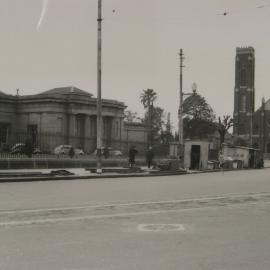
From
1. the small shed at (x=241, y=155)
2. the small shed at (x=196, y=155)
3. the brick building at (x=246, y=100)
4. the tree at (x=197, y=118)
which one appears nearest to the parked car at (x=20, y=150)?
the small shed at (x=196, y=155)

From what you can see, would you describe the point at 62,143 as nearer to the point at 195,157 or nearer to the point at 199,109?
the point at 195,157

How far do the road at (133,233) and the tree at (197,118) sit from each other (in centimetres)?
8736

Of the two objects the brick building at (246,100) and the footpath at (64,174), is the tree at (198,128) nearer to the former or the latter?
the brick building at (246,100)

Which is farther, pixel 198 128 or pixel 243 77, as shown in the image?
pixel 243 77

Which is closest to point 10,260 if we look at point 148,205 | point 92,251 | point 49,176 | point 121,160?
point 92,251

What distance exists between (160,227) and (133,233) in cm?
101

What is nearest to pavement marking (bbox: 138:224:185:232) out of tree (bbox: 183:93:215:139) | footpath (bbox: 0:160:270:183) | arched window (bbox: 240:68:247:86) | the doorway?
footpath (bbox: 0:160:270:183)

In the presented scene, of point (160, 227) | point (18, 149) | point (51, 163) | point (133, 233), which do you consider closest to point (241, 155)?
point (18, 149)

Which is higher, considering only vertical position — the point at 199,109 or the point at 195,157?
the point at 199,109

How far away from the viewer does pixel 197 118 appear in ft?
358

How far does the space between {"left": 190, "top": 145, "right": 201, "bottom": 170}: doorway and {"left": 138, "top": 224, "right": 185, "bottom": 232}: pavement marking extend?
114 ft

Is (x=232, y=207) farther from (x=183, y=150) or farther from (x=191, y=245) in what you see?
(x=183, y=150)

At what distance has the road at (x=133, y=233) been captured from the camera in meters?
7.86

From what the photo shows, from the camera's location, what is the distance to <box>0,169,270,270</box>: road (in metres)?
7.86
